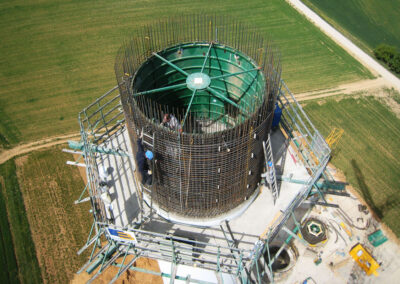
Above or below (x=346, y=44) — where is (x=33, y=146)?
below

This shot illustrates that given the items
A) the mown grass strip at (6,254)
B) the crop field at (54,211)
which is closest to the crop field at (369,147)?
the crop field at (54,211)

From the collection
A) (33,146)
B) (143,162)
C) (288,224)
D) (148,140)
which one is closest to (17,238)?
(33,146)

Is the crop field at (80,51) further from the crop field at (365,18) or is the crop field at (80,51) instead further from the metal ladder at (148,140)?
the metal ladder at (148,140)

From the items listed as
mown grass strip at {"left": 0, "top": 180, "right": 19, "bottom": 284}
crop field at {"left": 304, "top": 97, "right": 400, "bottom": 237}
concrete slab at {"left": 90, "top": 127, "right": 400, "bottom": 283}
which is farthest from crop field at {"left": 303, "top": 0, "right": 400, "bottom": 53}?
mown grass strip at {"left": 0, "top": 180, "right": 19, "bottom": 284}

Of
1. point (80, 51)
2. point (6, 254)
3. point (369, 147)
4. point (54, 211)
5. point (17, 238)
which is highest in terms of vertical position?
point (80, 51)

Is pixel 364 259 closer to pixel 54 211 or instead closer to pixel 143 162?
pixel 143 162
